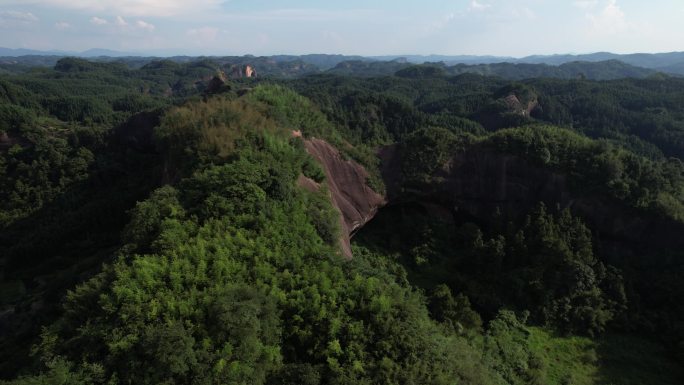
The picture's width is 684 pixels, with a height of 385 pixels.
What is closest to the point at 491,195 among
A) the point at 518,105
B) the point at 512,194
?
the point at 512,194

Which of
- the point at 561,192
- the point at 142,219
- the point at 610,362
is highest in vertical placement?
the point at 142,219

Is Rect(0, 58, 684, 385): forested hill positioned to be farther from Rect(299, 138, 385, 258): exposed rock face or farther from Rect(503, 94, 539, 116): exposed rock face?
Rect(503, 94, 539, 116): exposed rock face

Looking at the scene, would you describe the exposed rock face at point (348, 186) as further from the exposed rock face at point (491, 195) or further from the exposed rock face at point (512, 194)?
the exposed rock face at point (512, 194)

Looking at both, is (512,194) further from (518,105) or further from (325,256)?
(518,105)

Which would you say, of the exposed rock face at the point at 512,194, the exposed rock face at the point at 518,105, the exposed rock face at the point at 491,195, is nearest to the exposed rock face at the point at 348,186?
the exposed rock face at the point at 491,195

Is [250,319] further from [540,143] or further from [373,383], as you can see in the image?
[540,143]

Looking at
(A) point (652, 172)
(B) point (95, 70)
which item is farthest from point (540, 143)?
(B) point (95, 70)

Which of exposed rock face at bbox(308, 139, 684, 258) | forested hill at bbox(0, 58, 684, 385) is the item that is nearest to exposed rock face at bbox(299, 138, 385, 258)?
exposed rock face at bbox(308, 139, 684, 258)
